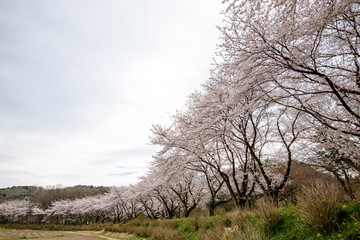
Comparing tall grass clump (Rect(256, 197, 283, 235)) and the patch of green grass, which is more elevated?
tall grass clump (Rect(256, 197, 283, 235))

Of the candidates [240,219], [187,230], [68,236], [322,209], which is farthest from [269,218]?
[68,236]

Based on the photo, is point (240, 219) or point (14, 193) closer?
point (240, 219)

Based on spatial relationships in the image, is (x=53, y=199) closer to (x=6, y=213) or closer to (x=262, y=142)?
(x=6, y=213)

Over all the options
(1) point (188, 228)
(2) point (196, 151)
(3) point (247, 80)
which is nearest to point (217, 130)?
(2) point (196, 151)

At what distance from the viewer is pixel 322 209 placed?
158 inches

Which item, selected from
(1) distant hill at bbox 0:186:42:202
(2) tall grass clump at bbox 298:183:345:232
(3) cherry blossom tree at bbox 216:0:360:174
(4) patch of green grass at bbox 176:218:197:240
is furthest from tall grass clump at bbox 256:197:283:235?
(1) distant hill at bbox 0:186:42:202

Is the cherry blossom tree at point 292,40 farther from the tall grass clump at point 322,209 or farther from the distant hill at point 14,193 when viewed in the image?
the distant hill at point 14,193

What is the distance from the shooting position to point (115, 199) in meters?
35.9

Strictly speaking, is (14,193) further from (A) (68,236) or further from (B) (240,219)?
(B) (240,219)

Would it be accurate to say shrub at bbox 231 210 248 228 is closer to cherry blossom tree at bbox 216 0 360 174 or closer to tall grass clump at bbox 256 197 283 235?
tall grass clump at bbox 256 197 283 235

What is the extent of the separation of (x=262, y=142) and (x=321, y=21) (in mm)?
8801

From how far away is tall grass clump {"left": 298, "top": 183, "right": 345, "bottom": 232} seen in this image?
390cm

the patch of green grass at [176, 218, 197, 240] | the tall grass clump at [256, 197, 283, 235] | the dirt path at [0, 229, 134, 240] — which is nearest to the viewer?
the tall grass clump at [256, 197, 283, 235]

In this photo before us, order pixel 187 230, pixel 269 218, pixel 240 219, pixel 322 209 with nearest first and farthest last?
pixel 322 209 → pixel 269 218 → pixel 240 219 → pixel 187 230
